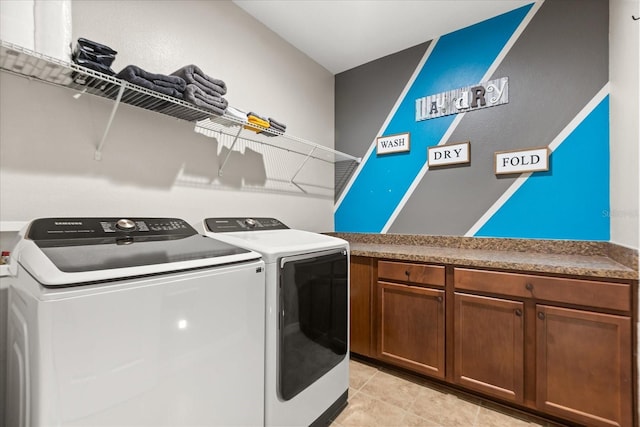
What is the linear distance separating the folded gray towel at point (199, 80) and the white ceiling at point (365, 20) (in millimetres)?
928

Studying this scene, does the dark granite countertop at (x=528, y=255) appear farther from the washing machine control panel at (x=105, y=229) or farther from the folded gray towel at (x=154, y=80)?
the folded gray towel at (x=154, y=80)

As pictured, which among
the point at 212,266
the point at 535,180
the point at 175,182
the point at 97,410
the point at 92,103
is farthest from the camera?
the point at 535,180

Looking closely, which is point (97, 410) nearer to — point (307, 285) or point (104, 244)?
point (104, 244)

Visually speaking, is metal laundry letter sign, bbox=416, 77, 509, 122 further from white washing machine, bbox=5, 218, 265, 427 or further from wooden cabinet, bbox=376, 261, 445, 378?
white washing machine, bbox=5, 218, 265, 427

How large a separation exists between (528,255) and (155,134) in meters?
2.46

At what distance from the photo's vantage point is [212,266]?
41.4 inches

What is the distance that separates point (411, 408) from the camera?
175 centimetres

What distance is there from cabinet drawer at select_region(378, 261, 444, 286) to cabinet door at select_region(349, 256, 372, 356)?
0.13m

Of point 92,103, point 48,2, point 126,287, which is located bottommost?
point 126,287

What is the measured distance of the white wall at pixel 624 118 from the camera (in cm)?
143

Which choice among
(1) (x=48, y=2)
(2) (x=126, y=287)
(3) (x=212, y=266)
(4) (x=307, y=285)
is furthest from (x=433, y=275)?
(1) (x=48, y=2)

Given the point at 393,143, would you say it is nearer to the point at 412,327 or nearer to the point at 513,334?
the point at 412,327

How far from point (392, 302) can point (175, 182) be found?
1656mm

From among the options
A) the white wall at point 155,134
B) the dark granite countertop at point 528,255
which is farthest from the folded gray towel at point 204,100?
the dark granite countertop at point 528,255
